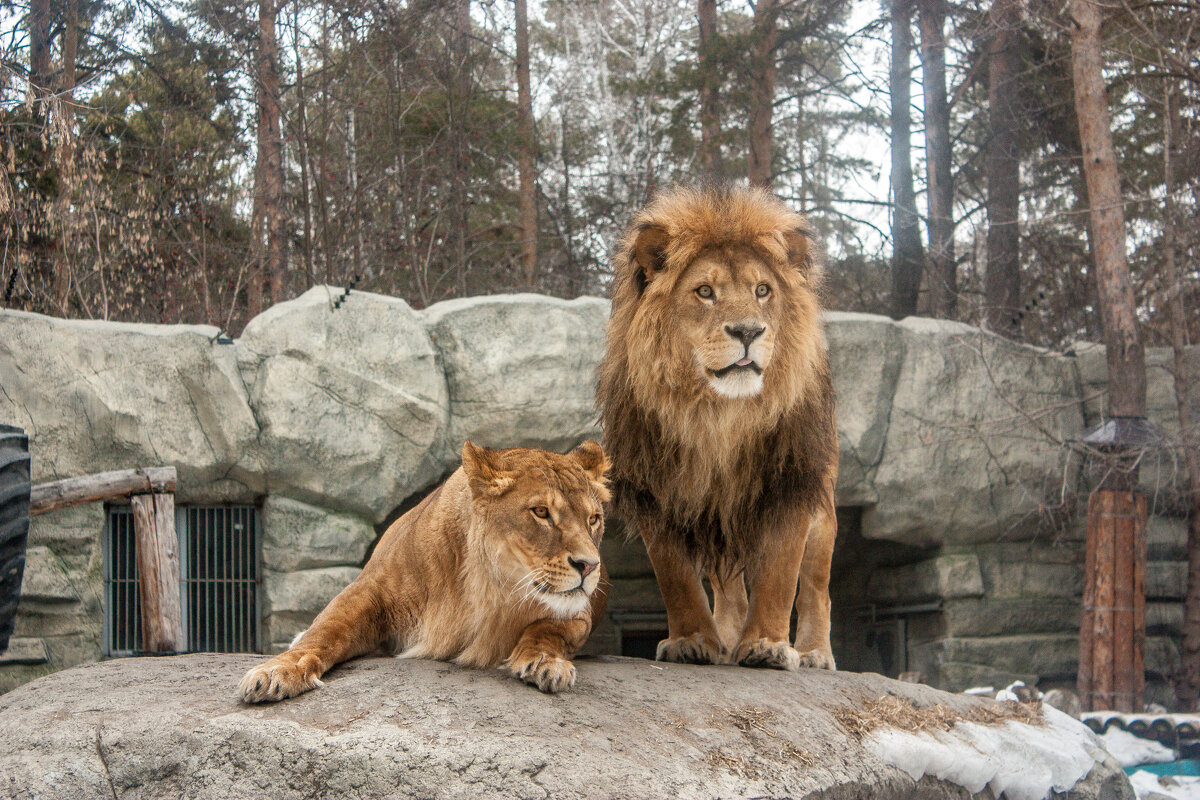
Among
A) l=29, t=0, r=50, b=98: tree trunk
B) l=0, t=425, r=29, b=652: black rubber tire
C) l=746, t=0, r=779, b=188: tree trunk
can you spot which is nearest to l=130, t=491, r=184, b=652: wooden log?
l=0, t=425, r=29, b=652: black rubber tire

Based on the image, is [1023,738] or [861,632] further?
[861,632]

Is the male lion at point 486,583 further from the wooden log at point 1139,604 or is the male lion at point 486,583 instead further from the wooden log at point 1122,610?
the wooden log at point 1139,604

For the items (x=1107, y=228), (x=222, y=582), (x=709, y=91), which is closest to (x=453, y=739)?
(x=222, y=582)

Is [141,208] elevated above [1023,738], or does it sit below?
above

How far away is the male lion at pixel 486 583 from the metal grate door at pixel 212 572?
5.43 meters

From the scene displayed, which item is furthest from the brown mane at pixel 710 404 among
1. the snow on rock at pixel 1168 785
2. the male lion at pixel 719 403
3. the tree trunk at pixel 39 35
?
the tree trunk at pixel 39 35

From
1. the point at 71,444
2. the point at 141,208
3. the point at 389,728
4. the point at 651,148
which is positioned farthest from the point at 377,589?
the point at 651,148

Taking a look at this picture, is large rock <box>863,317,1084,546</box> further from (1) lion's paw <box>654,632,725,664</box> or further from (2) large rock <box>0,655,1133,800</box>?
(2) large rock <box>0,655,1133,800</box>

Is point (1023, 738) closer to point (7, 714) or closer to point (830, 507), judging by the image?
point (830, 507)

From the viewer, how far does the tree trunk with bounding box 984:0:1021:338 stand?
13.4m

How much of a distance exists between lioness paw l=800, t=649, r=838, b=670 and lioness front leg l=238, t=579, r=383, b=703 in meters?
1.80

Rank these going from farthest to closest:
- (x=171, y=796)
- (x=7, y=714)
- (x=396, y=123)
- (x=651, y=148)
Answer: (x=651, y=148) → (x=396, y=123) → (x=7, y=714) → (x=171, y=796)

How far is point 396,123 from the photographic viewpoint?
14.1m

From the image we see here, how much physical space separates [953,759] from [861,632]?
8.32 meters
